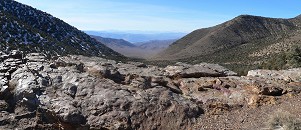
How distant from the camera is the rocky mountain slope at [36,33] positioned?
163 ft

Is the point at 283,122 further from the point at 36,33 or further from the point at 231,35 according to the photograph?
the point at 231,35

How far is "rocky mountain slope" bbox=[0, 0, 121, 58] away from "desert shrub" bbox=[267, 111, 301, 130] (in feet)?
106

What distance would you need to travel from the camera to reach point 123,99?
54.5ft

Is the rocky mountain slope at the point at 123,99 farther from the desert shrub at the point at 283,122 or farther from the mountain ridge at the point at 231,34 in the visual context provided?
the mountain ridge at the point at 231,34

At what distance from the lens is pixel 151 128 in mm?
15789

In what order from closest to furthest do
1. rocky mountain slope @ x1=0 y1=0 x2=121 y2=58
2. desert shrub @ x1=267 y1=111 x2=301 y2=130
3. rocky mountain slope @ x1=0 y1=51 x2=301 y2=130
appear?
desert shrub @ x1=267 y1=111 x2=301 y2=130, rocky mountain slope @ x1=0 y1=51 x2=301 y2=130, rocky mountain slope @ x1=0 y1=0 x2=121 y2=58

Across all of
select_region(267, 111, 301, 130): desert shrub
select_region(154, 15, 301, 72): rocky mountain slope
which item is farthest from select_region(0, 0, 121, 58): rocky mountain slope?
select_region(154, 15, 301, 72): rocky mountain slope

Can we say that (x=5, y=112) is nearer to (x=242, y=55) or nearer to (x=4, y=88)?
(x=4, y=88)

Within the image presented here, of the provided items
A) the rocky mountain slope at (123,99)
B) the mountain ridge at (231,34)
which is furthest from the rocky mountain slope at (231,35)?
the rocky mountain slope at (123,99)

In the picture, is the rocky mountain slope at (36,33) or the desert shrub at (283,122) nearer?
the desert shrub at (283,122)

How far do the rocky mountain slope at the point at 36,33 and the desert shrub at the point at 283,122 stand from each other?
32284 millimetres

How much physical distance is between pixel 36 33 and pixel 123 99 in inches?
1773

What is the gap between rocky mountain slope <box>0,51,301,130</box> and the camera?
51.0ft

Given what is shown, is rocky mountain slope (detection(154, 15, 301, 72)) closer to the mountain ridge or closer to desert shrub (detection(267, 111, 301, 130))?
the mountain ridge
